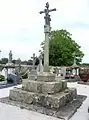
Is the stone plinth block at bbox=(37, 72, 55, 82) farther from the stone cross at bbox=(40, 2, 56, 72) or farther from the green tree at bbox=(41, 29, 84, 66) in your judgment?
the green tree at bbox=(41, 29, 84, 66)

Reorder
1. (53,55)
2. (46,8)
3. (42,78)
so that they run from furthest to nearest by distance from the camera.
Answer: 1. (53,55)
2. (46,8)
3. (42,78)

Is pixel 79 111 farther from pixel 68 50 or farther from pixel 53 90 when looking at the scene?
pixel 68 50

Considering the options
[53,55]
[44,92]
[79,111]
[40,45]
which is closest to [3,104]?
[44,92]

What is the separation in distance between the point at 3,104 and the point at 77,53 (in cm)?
3061

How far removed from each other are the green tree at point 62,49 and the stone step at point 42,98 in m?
25.9

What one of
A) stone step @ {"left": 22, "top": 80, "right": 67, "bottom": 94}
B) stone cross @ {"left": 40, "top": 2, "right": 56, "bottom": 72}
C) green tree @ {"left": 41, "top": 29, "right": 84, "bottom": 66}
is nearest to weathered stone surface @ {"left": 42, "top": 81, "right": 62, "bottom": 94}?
stone step @ {"left": 22, "top": 80, "right": 67, "bottom": 94}

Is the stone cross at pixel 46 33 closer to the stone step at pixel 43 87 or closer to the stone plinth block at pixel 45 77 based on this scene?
the stone plinth block at pixel 45 77

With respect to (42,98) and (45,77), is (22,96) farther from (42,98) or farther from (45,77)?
(45,77)

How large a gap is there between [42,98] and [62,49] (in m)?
27.7

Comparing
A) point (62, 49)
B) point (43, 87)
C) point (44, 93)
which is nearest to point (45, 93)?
point (44, 93)

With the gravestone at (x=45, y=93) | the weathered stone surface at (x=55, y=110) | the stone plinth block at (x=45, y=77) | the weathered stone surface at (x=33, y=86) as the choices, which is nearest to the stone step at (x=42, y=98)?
the gravestone at (x=45, y=93)

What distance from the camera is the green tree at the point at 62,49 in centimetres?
3353

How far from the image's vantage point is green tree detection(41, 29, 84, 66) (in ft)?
110

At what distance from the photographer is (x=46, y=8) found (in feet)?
27.6
